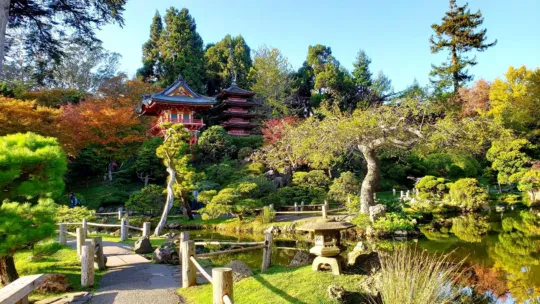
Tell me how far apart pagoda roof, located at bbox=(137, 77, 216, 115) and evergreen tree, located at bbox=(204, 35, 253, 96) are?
407 inches

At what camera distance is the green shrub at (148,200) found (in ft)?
45.3

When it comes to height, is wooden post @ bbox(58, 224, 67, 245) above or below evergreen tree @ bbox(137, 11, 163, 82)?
below

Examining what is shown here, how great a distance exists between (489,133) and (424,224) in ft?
14.5

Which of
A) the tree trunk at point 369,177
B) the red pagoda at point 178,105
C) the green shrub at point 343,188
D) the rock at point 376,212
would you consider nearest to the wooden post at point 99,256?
the tree trunk at point 369,177

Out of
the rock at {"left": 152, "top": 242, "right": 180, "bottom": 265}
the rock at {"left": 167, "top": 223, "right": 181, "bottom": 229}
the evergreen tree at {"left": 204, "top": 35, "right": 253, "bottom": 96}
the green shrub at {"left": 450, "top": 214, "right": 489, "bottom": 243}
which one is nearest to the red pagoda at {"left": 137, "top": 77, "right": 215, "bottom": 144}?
the rock at {"left": 167, "top": 223, "right": 181, "bottom": 229}

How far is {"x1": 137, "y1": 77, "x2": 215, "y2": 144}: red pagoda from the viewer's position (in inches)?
854

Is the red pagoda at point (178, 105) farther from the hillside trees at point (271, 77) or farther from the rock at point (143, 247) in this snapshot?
the rock at point (143, 247)

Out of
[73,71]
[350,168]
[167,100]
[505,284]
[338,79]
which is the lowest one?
[505,284]

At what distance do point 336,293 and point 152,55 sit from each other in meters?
31.2

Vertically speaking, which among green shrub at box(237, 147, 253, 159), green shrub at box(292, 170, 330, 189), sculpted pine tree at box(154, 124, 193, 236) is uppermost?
green shrub at box(237, 147, 253, 159)

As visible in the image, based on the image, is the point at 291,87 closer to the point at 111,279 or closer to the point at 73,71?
the point at 73,71

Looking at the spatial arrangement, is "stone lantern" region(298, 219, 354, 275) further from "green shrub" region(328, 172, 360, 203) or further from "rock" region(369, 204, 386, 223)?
"green shrub" region(328, 172, 360, 203)

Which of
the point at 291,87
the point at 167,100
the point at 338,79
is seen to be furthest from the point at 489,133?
the point at 291,87

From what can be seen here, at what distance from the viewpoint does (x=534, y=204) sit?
15719mm
